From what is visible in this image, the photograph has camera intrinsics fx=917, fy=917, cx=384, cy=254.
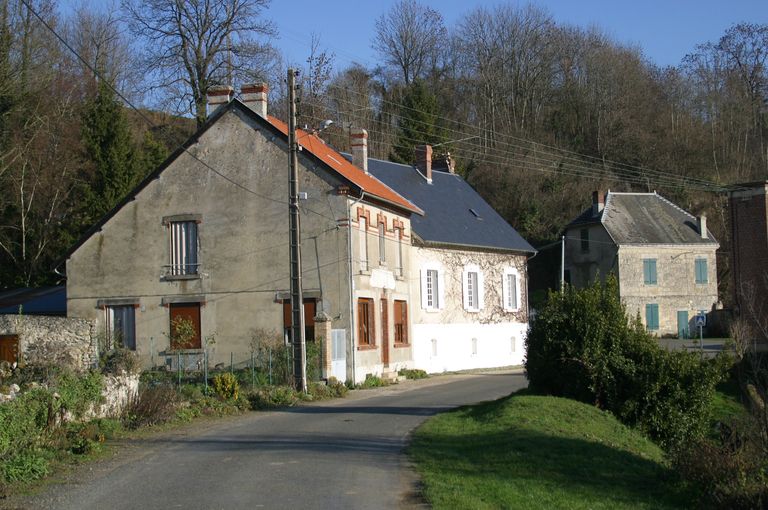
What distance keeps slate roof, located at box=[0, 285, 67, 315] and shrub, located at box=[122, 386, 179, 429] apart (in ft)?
54.6

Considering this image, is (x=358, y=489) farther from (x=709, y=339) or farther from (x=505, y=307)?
(x=709, y=339)

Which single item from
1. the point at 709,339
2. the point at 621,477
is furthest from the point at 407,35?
the point at 621,477

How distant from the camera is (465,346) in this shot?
37.2 meters

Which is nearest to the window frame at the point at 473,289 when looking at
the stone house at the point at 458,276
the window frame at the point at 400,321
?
the stone house at the point at 458,276

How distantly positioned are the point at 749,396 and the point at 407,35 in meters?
47.0

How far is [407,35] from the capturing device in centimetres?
6353

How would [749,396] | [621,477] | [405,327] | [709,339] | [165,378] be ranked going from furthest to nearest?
[709,339]
[405,327]
[165,378]
[749,396]
[621,477]

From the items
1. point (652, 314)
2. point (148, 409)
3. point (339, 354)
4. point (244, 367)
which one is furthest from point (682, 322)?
point (148, 409)

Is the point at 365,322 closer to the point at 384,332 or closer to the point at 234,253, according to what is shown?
the point at 384,332

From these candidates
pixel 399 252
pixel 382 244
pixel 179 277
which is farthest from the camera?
pixel 399 252

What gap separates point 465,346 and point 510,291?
4.71 metres

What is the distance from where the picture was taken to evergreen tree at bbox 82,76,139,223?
4116 centimetres

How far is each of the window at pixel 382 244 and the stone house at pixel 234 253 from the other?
70 mm

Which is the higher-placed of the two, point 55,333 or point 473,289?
point 473,289
